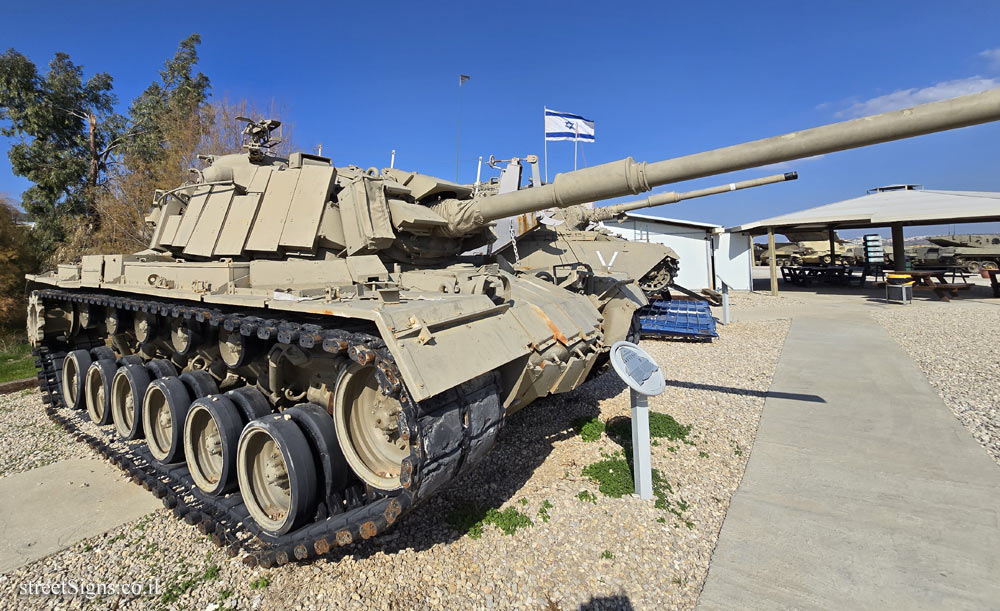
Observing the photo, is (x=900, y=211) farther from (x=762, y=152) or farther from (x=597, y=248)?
(x=762, y=152)

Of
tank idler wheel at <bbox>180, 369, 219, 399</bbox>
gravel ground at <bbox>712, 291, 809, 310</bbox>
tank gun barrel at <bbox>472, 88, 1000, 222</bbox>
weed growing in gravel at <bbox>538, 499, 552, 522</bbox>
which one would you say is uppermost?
tank gun barrel at <bbox>472, 88, 1000, 222</bbox>

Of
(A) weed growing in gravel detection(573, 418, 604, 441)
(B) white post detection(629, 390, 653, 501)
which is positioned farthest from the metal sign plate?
(A) weed growing in gravel detection(573, 418, 604, 441)

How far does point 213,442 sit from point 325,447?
1.54 metres

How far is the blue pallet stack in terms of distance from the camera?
11.6 metres

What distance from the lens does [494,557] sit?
3428 millimetres

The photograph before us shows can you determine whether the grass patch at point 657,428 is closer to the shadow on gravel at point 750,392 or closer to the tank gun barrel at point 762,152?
the shadow on gravel at point 750,392

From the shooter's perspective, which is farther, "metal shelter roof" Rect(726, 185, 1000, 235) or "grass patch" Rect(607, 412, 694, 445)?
"metal shelter roof" Rect(726, 185, 1000, 235)

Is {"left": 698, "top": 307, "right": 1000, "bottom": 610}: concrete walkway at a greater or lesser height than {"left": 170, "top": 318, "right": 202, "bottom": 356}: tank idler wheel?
lesser

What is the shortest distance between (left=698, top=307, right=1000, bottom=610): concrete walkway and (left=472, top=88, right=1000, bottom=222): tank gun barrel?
8.80 feet

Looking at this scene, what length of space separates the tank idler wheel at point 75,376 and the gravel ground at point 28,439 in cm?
38

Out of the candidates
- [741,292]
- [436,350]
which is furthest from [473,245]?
[741,292]

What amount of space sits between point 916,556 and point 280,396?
505 centimetres

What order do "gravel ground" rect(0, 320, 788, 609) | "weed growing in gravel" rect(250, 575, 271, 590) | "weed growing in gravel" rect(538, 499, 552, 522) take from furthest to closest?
"weed growing in gravel" rect(538, 499, 552, 522)
"weed growing in gravel" rect(250, 575, 271, 590)
"gravel ground" rect(0, 320, 788, 609)

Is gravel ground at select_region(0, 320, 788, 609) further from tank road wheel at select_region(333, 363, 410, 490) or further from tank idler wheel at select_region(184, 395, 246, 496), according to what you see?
tank road wheel at select_region(333, 363, 410, 490)
